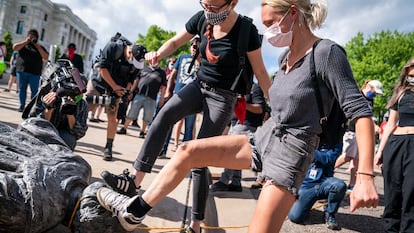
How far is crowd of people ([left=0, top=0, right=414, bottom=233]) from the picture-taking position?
1.92 m

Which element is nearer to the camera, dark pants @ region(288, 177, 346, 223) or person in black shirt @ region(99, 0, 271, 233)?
person in black shirt @ region(99, 0, 271, 233)

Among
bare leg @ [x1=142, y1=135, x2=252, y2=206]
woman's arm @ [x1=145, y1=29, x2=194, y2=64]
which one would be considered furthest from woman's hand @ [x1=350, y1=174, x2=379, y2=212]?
woman's arm @ [x1=145, y1=29, x2=194, y2=64]

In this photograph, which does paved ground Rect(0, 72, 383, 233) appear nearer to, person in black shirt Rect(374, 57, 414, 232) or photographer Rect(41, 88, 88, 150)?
photographer Rect(41, 88, 88, 150)

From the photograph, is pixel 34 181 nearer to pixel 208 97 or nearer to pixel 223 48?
pixel 208 97

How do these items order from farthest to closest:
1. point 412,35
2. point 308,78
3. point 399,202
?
point 412,35
point 399,202
point 308,78

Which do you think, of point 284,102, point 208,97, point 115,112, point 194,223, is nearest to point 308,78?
point 284,102

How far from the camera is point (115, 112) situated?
5.36m

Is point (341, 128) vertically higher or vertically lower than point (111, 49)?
lower

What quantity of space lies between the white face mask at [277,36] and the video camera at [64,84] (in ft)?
7.03

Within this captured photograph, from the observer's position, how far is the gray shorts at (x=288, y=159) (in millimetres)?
1982

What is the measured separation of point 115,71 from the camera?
5.49 metres

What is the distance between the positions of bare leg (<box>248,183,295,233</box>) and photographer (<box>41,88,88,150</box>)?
7.83 feet

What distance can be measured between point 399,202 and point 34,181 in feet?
9.74

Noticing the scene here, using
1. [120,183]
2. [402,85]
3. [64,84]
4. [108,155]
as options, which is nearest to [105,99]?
[108,155]
